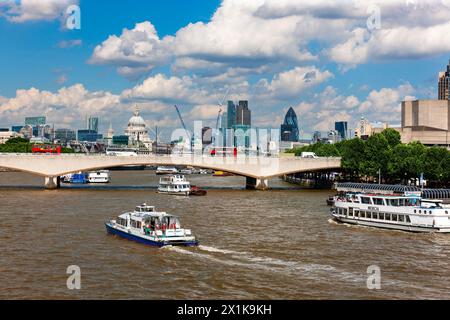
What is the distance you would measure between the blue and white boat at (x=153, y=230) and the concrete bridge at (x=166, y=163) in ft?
178

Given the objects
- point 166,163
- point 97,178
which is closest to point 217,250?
point 166,163

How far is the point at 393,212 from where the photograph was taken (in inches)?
2074

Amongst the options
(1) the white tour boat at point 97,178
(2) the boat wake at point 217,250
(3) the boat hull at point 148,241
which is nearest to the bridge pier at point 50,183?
(1) the white tour boat at point 97,178

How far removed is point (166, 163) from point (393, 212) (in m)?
57.2

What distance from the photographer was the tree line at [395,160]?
309ft

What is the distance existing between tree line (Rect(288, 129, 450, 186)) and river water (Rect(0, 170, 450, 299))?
37.2 meters

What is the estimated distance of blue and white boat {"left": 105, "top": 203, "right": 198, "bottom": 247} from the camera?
41.3 metres

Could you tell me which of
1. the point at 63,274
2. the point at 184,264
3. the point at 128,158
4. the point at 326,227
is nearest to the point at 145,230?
the point at 184,264

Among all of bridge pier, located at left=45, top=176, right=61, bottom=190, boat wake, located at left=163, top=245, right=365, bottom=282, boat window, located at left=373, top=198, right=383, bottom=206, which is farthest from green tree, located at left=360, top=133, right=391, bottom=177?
boat wake, located at left=163, top=245, right=365, bottom=282

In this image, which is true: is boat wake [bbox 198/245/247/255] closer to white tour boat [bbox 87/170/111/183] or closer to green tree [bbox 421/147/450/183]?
green tree [bbox 421/147/450/183]

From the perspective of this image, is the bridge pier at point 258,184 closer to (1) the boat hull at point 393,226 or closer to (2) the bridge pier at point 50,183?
(2) the bridge pier at point 50,183

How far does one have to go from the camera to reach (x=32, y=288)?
30.5 metres

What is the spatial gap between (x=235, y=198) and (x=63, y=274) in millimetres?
53417
